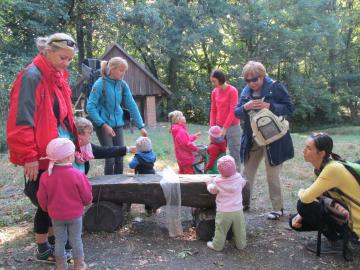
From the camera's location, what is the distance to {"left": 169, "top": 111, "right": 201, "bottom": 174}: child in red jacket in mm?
5898

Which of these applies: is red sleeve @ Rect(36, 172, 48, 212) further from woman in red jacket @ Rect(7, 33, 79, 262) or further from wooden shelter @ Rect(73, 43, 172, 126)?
wooden shelter @ Rect(73, 43, 172, 126)

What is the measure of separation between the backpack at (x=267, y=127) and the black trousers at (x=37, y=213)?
262 centimetres

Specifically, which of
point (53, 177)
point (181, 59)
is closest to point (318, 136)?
point (53, 177)

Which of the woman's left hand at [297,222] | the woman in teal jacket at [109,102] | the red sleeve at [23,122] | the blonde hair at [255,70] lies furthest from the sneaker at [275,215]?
the red sleeve at [23,122]

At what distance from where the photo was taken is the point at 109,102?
5.13 metres

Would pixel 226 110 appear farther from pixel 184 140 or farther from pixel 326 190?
pixel 326 190

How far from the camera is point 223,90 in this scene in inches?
239

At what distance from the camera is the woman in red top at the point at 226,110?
5.94 metres

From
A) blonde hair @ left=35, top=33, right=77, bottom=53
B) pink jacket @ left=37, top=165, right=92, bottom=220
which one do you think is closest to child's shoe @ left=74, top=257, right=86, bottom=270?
pink jacket @ left=37, top=165, right=92, bottom=220

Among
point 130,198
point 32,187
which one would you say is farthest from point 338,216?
point 32,187

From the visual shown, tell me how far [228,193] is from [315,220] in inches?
36.0

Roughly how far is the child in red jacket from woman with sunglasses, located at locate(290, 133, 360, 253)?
7.22 ft

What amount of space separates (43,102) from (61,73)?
15.4 inches

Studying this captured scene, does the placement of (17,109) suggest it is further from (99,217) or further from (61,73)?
(99,217)
